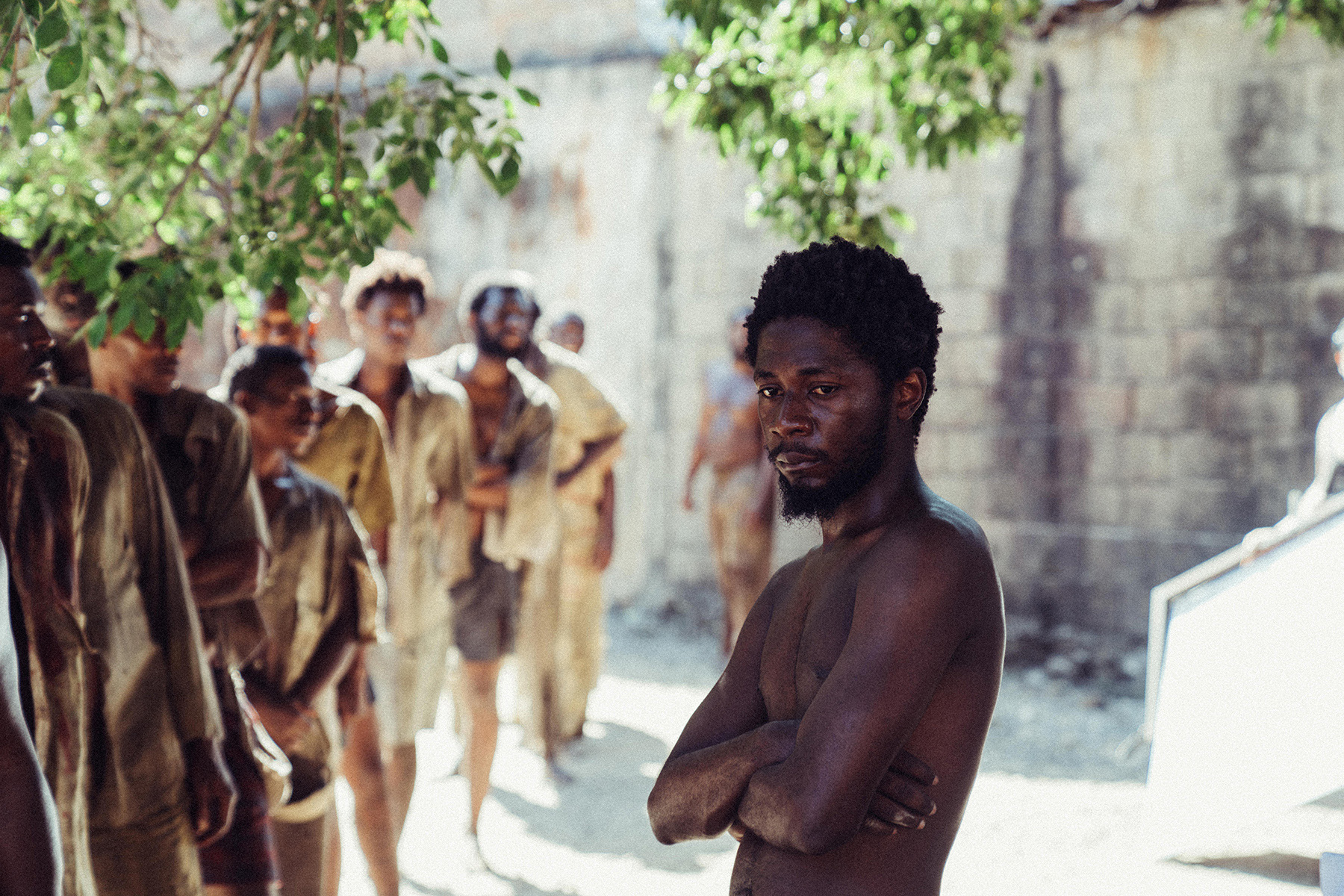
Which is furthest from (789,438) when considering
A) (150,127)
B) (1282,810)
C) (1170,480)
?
(1170,480)

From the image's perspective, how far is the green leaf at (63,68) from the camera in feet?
7.00

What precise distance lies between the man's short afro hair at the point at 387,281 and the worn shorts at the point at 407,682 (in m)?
1.21

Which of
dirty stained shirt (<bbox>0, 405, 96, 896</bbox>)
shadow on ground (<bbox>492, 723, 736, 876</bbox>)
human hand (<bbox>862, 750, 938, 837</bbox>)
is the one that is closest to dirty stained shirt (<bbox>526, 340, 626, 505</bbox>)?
shadow on ground (<bbox>492, 723, 736, 876</bbox>)

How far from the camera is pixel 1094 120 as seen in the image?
26.2ft

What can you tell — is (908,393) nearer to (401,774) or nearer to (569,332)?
(401,774)

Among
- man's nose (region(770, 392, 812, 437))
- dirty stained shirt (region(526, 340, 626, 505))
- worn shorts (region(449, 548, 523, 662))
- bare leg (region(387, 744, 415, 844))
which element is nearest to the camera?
man's nose (region(770, 392, 812, 437))

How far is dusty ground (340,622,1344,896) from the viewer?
4656 mm

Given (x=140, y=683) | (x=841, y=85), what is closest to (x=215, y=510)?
(x=140, y=683)

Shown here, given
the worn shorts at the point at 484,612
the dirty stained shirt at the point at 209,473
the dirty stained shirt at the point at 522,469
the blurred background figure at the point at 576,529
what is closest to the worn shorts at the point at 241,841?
the dirty stained shirt at the point at 209,473

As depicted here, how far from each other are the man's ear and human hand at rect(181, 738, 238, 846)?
1644 millimetres

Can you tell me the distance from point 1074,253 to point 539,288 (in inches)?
159

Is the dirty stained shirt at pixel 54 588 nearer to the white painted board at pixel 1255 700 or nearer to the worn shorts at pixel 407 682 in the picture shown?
the worn shorts at pixel 407 682

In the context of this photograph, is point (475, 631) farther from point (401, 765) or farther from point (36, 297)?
point (36, 297)

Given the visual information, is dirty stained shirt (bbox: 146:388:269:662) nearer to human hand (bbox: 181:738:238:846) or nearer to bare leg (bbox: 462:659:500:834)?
human hand (bbox: 181:738:238:846)
